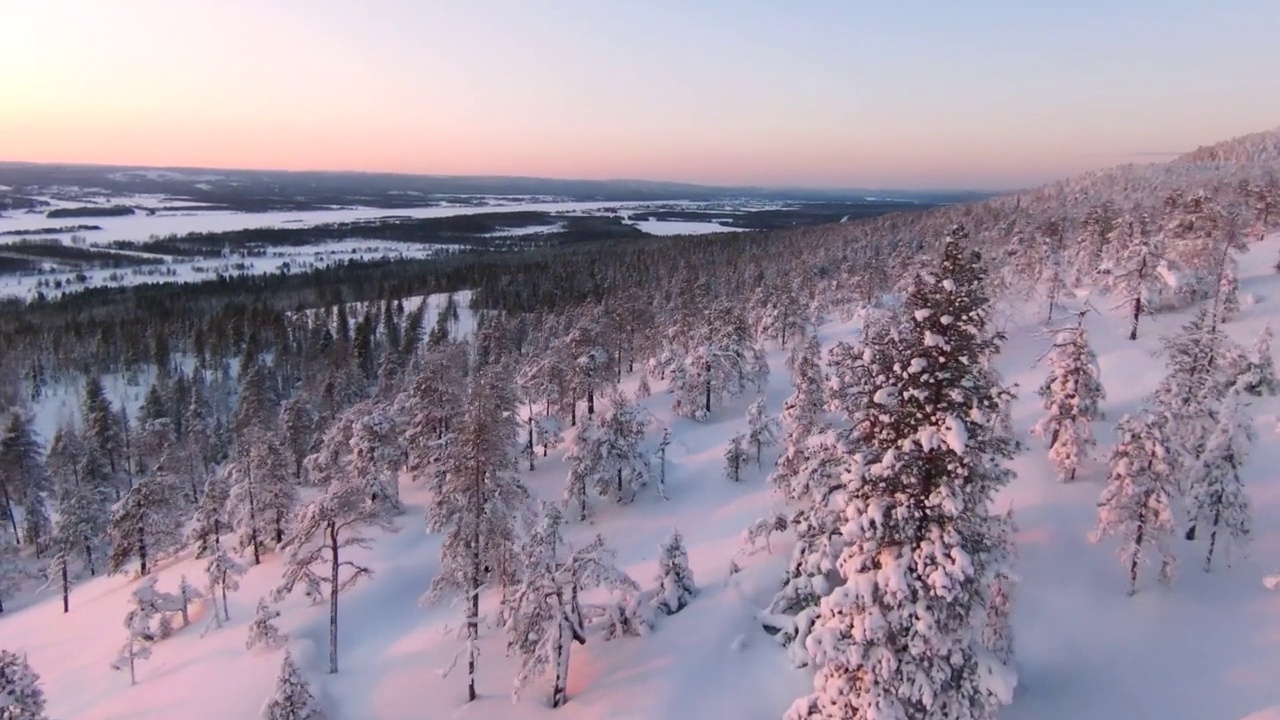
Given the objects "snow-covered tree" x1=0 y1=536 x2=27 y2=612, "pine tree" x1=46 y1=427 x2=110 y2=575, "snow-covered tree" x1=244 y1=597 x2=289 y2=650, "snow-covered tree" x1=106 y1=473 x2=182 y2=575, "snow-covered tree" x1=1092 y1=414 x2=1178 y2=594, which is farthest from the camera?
"snow-covered tree" x1=0 y1=536 x2=27 y2=612

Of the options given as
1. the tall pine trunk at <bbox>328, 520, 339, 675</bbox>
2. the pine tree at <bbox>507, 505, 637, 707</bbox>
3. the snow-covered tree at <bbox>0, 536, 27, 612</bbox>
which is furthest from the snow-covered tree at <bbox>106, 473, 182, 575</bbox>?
the pine tree at <bbox>507, 505, 637, 707</bbox>

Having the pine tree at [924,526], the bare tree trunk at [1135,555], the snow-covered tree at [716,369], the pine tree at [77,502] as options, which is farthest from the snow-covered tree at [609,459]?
the pine tree at [77,502]

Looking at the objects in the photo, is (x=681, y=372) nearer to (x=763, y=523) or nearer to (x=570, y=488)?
(x=570, y=488)

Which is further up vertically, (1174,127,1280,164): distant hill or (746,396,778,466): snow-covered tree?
(1174,127,1280,164): distant hill

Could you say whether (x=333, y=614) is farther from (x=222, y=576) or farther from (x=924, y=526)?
(x=924, y=526)

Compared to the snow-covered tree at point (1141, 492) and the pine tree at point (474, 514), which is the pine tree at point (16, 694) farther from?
the snow-covered tree at point (1141, 492)

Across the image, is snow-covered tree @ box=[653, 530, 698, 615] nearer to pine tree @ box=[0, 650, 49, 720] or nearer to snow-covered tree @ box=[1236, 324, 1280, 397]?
pine tree @ box=[0, 650, 49, 720]

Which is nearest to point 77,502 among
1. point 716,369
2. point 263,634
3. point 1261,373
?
point 263,634
